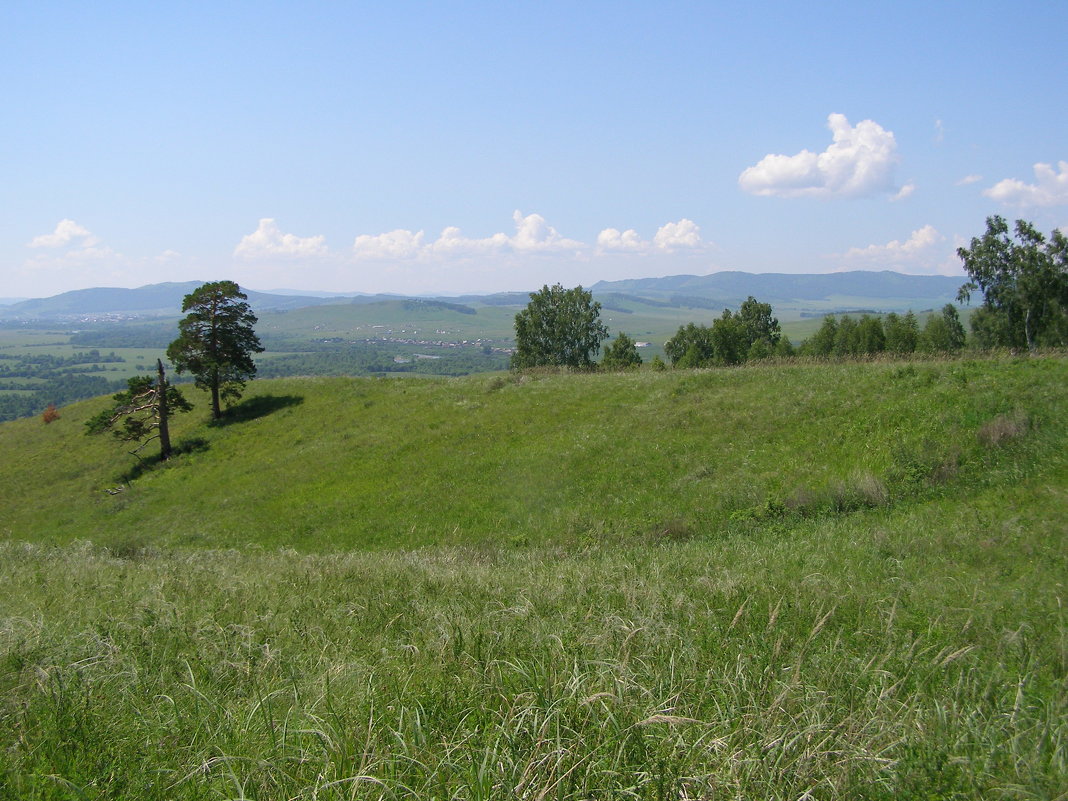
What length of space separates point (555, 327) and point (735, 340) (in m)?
22.3

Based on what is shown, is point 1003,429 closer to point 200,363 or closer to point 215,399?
point 200,363

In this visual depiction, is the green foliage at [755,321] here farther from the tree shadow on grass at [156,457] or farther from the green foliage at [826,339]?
the tree shadow on grass at [156,457]

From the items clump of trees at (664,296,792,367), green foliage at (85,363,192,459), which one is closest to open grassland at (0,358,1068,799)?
green foliage at (85,363,192,459)

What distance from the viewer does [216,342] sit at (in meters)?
38.7

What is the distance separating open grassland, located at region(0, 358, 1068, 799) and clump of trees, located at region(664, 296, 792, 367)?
156 ft

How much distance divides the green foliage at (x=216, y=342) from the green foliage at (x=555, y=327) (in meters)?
36.2

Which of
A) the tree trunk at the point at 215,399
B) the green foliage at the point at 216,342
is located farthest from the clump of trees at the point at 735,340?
the tree trunk at the point at 215,399

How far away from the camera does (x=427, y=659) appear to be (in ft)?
16.3

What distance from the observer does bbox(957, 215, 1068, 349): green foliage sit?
4456 cm

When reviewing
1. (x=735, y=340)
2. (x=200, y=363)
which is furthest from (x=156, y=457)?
(x=735, y=340)

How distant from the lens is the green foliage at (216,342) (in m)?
38.1

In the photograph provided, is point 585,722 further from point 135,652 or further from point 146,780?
point 135,652

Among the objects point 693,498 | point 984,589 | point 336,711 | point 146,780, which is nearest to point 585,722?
point 336,711

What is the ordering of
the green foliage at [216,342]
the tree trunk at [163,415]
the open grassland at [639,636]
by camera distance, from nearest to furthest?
the open grassland at [639,636] < the tree trunk at [163,415] < the green foliage at [216,342]
